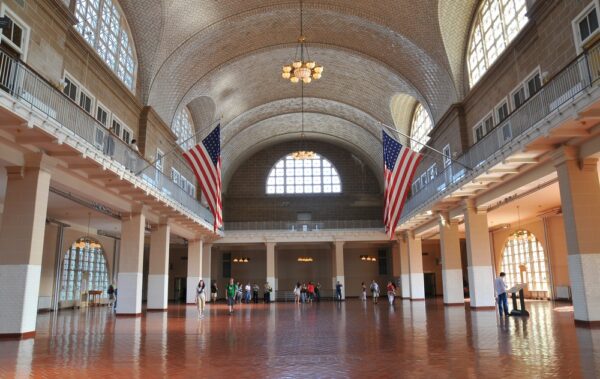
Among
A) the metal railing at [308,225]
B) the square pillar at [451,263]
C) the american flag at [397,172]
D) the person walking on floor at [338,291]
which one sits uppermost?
the metal railing at [308,225]

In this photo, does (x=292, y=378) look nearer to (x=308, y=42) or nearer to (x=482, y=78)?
(x=482, y=78)

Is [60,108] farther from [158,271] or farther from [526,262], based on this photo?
[526,262]

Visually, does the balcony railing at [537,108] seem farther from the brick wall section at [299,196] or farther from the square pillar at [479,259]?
the brick wall section at [299,196]

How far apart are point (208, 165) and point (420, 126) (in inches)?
660

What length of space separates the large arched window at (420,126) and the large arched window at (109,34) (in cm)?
1625

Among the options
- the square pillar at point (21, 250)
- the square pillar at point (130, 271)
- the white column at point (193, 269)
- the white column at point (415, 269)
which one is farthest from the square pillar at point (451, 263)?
the square pillar at point (21, 250)

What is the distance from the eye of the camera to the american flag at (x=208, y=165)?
1619cm

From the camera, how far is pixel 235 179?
137ft

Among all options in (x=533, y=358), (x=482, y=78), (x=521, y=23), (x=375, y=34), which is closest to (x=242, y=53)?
(x=375, y=34)

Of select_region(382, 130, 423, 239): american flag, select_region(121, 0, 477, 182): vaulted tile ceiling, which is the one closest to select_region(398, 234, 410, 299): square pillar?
select_region(121, 0, 477, 182): vaulted tile ceiling

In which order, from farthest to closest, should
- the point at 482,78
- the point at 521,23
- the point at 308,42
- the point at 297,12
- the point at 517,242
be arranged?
the point at 517,242
the point at 308,42
the point at 297,12
the point at 482,78
the point at 521,23

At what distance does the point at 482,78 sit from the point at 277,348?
14148 mm

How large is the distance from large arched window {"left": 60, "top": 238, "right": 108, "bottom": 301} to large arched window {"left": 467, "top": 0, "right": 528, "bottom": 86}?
2128 centimetres

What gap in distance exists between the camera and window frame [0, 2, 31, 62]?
434 inches
